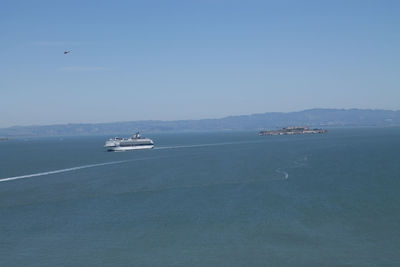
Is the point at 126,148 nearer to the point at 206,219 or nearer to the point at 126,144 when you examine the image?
the point at 126,144

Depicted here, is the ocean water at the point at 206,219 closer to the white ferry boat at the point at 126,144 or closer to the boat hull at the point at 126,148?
the boat hull at the point at 126,148

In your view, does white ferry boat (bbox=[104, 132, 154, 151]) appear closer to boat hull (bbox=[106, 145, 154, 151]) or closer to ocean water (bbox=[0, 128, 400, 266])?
boat hull (bbox=[106, 145, 154, 151])

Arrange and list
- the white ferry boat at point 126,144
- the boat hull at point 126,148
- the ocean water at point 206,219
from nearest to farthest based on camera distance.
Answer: the ocean water at point 206,219, the boat hull at point 126,148, the white ferry boat at point 126,144

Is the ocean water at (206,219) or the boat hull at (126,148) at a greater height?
the boat hull at (126,148)

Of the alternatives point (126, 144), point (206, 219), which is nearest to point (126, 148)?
point (126, 144)

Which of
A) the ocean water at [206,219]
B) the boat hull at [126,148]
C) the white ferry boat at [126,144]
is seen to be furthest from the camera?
the white ferry boat at [126,144]

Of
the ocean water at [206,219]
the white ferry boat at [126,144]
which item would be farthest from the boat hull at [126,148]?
the ocean water at [206,219]

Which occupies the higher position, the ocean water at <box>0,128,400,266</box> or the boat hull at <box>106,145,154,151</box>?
the boat hull at <box>106,145,154,151</box>

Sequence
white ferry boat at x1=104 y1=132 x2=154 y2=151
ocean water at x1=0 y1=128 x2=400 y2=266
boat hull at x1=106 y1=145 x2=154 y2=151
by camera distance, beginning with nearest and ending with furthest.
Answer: ocean water at x1=0 y1=128 x2=400 y2=266, boat hull at x1=106 y1=145 x2=154 y2=151, white ferry boat at x1=104 y1=132 x2=154 y2=151

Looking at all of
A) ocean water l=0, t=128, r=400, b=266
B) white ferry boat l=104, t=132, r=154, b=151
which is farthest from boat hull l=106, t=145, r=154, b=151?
ocean water l=0, t=128, r=400, b=266

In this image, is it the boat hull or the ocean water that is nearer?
the ocean water

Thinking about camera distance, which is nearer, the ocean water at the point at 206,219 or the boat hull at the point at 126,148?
the ocean water at the point at 206,219

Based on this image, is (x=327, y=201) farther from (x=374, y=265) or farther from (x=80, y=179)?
(x=80, y=179)

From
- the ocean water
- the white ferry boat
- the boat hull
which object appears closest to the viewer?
the ocean water
